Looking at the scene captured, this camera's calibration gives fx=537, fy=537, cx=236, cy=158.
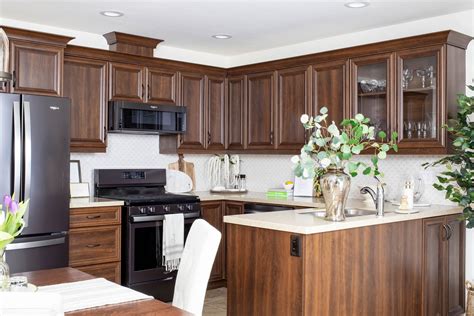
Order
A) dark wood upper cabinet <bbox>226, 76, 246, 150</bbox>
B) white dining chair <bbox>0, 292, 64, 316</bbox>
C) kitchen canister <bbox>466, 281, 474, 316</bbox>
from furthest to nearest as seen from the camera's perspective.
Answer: dark wood upper cabinet <bbox>226, 76, 246, 150</bbox>, kitchen canister <bbox>466, 281, 474, 316</bbox>, white dining chair <bbox>0, 292, 64, 316</bbox>

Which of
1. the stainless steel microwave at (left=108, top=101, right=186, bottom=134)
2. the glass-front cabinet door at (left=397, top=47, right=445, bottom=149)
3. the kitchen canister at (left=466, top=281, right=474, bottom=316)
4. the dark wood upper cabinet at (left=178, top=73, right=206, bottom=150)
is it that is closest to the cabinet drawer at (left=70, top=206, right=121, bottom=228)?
the stainless steel microwave at (left=108, top=101, right=186, bottom=134)

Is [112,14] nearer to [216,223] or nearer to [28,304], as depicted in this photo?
[216,223]

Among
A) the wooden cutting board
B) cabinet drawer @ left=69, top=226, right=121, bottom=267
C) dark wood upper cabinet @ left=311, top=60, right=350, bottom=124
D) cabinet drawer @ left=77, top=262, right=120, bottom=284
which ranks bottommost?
cabinet drawer @ left=77, top=262, right=120, bottom=284

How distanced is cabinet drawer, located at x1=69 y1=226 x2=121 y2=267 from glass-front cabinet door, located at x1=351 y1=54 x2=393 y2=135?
2261 mm

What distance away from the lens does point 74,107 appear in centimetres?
457

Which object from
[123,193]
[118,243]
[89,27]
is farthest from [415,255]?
[89,27]

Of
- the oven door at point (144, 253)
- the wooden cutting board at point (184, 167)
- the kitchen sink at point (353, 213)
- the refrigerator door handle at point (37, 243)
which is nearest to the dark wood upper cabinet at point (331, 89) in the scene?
the kitchen sink at point (353, 213)

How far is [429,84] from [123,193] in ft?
9.38

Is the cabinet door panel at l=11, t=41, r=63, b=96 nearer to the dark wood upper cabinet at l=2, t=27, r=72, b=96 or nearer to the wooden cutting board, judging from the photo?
the dark wood upper cabinet at l=2, t=27, r=72, b=96

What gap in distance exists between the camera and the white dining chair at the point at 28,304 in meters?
1.33

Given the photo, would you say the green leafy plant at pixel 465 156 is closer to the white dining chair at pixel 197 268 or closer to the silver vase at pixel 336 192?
the silver vase at pixel 336 192

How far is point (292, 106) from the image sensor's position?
504 centimetres

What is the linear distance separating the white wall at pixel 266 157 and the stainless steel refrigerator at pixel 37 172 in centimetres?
100

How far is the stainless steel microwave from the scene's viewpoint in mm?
4770
